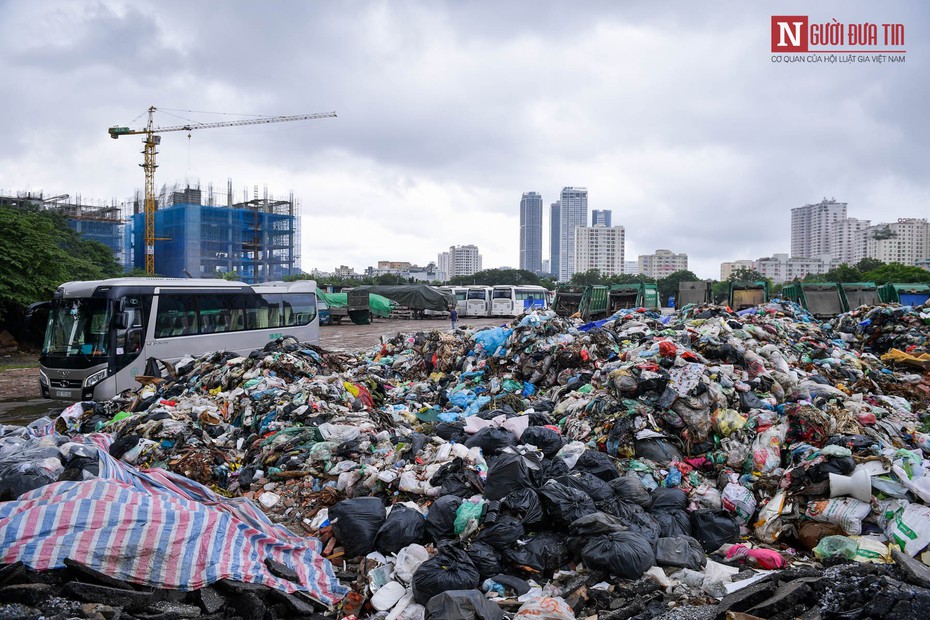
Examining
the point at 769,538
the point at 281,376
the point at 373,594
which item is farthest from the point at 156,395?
the point at 769,538

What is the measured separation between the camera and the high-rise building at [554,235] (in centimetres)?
15575

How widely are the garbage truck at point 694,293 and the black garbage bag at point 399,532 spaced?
15.4 m

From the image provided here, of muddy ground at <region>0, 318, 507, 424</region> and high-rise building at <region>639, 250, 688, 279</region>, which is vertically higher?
high-rise building at <region>639, 250, 688, 279</region>

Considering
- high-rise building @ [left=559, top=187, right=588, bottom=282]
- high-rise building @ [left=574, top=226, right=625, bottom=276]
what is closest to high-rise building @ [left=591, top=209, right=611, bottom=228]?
high-rise building @ [left=559, top=187, right=588, bottom=282]

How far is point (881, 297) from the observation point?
17.4m

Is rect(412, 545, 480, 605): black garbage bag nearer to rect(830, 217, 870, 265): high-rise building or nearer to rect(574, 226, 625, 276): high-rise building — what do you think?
rect(574, 226, 625, 276): high-rise building

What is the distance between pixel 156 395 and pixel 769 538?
8244 millimetres

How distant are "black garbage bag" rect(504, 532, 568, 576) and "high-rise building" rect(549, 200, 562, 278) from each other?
152247mm

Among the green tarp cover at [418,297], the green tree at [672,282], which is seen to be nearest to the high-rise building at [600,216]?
the green tree at [672,282]

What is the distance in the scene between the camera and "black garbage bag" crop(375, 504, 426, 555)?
445 centimetres

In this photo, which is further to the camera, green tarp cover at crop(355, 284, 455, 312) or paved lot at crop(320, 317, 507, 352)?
green tarp cover at crop(355, 284, 455, 312)

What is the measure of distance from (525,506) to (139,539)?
2.67 metres

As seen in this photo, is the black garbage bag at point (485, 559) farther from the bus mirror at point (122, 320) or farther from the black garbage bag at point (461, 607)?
the bus mirror at point (122, 320)

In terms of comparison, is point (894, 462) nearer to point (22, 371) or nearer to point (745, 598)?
point (745, 598)
